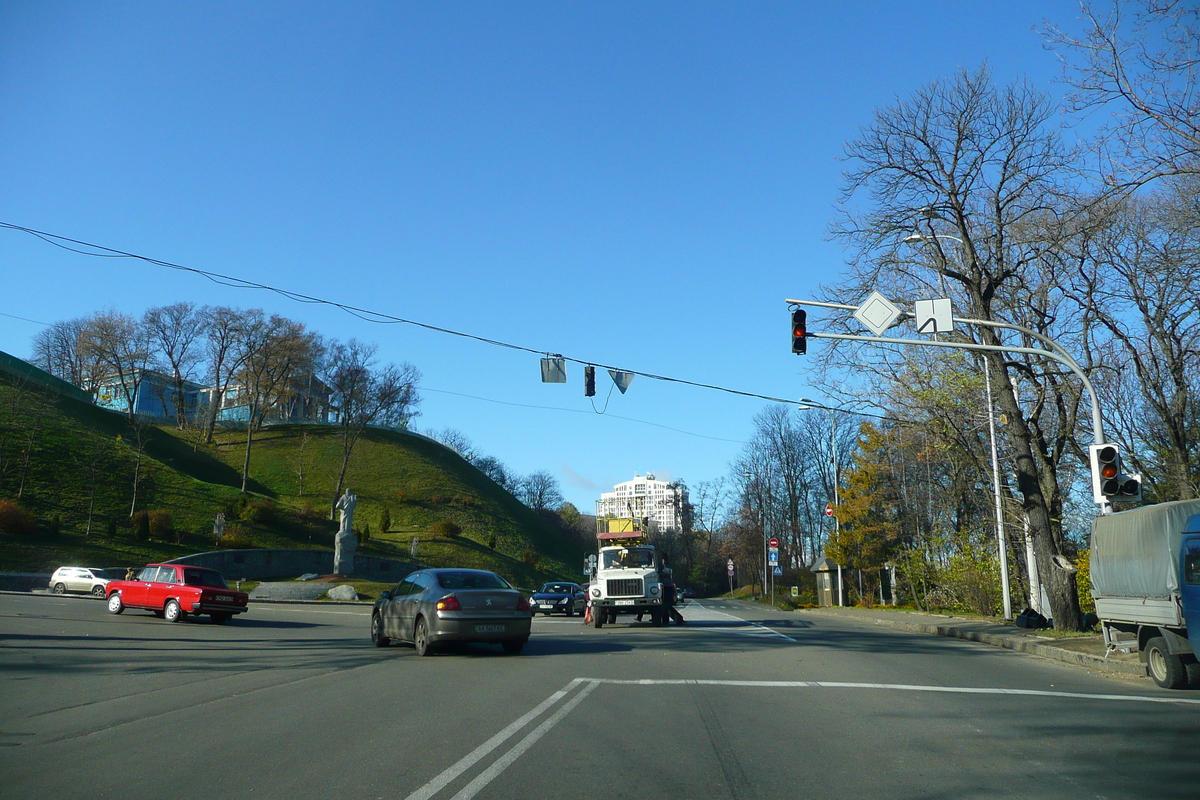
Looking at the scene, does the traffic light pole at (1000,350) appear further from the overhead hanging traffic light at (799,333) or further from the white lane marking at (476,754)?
the white lane marking at (476,754)

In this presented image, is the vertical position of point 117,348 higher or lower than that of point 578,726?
higher

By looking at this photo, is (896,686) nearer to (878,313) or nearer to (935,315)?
(878,313)

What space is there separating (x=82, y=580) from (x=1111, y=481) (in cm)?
3686

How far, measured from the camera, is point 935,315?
15.5 meters

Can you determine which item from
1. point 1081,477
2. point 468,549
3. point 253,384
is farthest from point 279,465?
point 1081,477

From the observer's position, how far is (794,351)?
16.3 m

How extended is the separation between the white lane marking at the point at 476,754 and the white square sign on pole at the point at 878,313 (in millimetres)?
9338

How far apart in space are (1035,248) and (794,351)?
336 inches

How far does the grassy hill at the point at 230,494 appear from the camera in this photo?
158 feet

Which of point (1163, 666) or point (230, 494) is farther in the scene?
point (230, 494)

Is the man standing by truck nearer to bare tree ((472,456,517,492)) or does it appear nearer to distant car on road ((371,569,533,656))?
distant car on road ((371,569,533,656))

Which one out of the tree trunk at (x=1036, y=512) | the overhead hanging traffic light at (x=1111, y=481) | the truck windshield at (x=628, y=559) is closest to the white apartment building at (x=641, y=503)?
the truck windshield at (x=628, y=559)

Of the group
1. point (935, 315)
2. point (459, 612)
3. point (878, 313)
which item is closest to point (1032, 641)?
point (935, 315)

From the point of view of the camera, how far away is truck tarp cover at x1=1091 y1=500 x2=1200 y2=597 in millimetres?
11039
